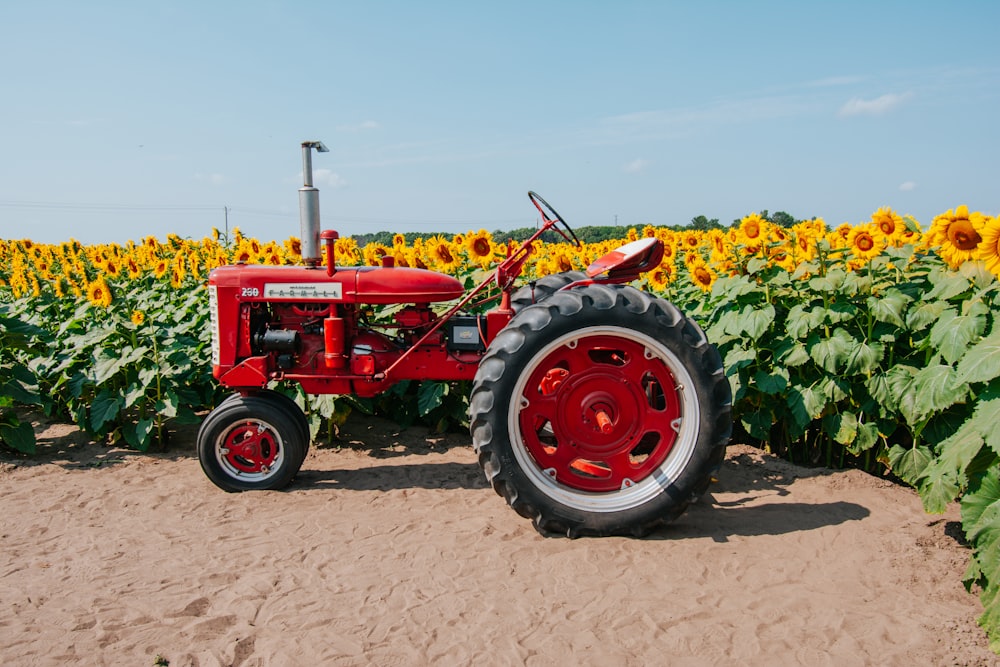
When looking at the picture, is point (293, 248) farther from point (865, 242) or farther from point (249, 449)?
point (865, 242)

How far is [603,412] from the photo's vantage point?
12.5 feet

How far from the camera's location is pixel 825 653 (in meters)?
2.71

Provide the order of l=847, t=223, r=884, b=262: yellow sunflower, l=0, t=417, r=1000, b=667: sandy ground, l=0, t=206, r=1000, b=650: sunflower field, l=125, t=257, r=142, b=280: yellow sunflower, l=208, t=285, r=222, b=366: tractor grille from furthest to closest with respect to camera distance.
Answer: l=125, t=257, r=142, b=280: yellow sunflower, l=847, t=223, r=884, b=262: yellow sunflower, l=208, t=285, r=222, b=366: tractor grille, l=0, t=206, r=1000, b=650: sunflower field, l=0, t=417, r=1000, b=667: sandy ground

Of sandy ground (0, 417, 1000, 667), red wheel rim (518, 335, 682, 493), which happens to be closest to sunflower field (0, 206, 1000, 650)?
sandy ground (0, 417, 1000, 667)

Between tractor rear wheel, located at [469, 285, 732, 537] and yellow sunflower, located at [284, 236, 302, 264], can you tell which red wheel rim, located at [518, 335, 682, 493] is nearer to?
tractor rear wheel, located at [469, 285, 732, 537]

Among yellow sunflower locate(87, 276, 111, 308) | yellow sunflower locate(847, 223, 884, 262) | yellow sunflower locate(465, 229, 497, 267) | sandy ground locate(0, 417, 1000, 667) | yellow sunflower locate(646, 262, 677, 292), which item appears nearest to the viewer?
sandy ground locate(0, 417, 1000, 667)

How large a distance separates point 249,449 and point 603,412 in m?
2.09

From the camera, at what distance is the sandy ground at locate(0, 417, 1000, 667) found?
275cm

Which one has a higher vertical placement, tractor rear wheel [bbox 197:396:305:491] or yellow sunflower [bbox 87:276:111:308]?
yellow sunflower [bbox 87:276:111:308]

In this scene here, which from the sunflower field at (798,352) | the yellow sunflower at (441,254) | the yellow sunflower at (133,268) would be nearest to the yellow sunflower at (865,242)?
the sunflower field at (798,352)

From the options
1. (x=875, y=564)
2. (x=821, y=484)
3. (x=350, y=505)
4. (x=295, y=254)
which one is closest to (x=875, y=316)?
(x=821, y=484)

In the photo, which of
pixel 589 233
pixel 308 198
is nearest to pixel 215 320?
pixel 308 198

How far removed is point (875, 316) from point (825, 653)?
2335 mm

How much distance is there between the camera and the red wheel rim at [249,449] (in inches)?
172
